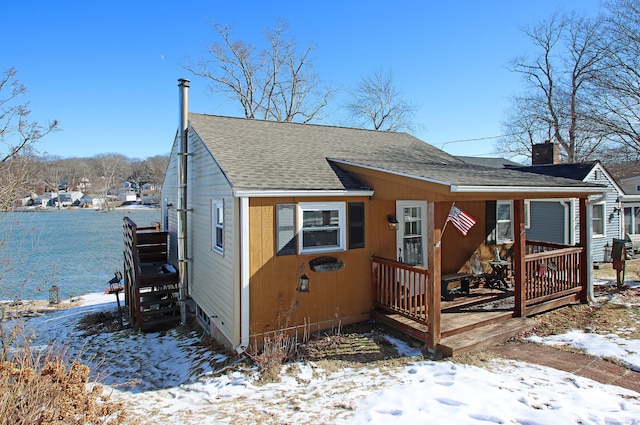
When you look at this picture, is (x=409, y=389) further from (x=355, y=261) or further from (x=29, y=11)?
(x=29, y=11)

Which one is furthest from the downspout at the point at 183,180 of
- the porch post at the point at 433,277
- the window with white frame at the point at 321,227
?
the porch post at the point at 433,277

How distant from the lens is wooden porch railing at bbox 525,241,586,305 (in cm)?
752

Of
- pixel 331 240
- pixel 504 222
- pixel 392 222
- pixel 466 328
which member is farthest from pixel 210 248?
pixel 504 222

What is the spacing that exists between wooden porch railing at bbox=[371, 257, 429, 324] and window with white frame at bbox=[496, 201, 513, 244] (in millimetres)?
3895

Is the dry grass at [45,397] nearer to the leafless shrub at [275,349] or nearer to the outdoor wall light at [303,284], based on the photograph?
the leafless shrub at [275,349]

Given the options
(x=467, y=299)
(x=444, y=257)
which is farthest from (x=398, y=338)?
(x=444, y=257)

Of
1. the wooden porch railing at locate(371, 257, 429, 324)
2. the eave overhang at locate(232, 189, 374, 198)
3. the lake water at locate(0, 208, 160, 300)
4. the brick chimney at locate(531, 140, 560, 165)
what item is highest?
the brick chimney at locate(531, 140, 560, 165)

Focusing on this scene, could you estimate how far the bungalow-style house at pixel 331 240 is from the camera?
6254 millimetres

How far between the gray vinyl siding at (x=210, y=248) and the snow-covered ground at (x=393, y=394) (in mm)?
875

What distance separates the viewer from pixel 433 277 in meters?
6.01

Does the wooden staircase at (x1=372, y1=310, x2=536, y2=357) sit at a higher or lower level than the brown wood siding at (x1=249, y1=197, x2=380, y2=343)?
lower

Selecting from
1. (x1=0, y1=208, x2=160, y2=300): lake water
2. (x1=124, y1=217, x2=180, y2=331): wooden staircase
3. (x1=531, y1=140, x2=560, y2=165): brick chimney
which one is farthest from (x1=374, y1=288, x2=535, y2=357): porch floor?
(x1=531, y1=140, x2=560, y2=165): brick chimney

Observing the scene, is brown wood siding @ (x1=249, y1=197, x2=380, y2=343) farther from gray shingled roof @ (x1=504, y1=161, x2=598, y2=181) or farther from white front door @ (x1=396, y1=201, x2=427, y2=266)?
gray shingled roof @ (x1=504, y1=161, x2=598, y2=181)

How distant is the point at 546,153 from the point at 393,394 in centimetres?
1555
